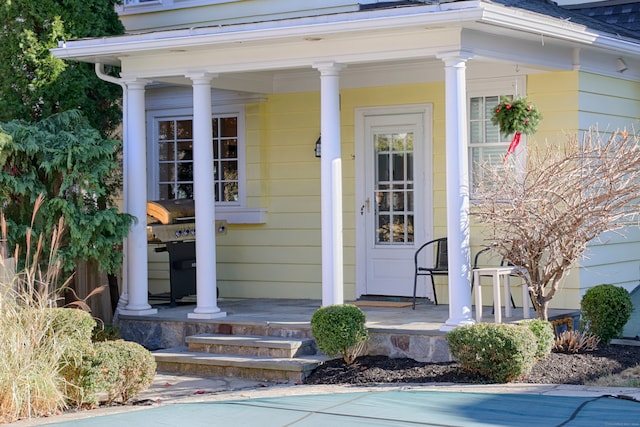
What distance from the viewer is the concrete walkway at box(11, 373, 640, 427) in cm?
682

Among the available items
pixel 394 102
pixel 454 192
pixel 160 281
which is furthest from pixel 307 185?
pixel 454 192

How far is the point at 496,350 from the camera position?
27.5 ft

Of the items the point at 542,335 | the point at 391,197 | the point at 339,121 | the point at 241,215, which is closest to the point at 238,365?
the point at 339,121

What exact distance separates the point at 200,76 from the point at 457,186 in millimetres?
3216

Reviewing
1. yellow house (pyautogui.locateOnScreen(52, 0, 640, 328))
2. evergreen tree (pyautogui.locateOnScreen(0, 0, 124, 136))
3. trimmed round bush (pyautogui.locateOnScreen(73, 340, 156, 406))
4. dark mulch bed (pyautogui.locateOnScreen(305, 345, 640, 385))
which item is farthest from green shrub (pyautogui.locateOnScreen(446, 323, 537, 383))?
evergreen tree (pyautogui.locateOnScreen(0, 0, 124, 136))

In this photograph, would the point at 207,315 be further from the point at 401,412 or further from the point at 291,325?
the point at 401,412

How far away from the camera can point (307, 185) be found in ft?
41.4

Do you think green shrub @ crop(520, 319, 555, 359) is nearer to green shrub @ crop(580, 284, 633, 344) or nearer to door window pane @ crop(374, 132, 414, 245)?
green shrub @ crop(580, 284, 633, 344)

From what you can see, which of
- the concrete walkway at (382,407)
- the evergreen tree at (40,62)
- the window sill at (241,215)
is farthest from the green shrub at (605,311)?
the evergreen tree at (40,62)

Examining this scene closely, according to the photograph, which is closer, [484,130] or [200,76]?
[200,76]

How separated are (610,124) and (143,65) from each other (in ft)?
17.3

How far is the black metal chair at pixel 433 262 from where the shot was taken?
11070 mm

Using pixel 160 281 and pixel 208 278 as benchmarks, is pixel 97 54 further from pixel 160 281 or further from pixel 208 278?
pixel 160 281

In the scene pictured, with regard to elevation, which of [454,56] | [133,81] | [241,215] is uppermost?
[133,81]
